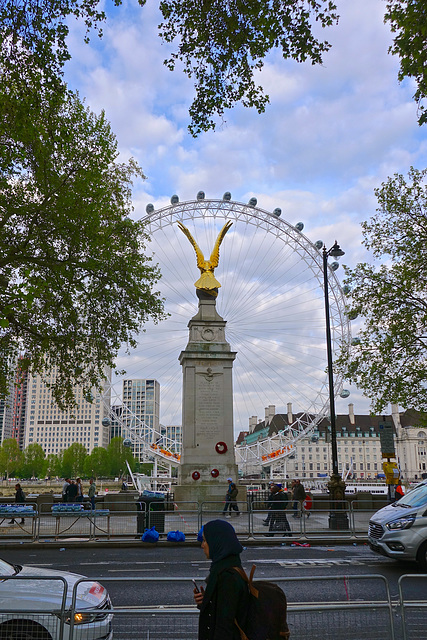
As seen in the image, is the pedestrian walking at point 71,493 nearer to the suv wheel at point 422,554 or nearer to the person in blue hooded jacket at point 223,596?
the suv wheel at point 422,554

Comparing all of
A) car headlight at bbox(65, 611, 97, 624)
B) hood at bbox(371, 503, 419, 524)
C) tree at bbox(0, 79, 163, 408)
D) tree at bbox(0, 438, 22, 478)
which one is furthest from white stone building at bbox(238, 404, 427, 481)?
car headlight at bbox(65, 611, 97, 624)

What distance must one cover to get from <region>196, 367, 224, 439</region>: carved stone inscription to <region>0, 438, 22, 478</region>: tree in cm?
10660

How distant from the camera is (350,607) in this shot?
5.44 m

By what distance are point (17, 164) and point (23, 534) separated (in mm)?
12238

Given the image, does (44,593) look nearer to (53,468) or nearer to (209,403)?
(209,403)

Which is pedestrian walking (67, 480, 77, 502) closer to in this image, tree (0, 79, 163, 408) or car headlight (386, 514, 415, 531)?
tree (0, 79, 163, 408)

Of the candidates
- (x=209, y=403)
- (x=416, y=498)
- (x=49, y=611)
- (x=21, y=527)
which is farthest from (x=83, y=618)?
(x=209, y=403)

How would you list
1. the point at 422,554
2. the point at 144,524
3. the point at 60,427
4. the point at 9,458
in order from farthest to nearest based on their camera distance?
the point at 60,427 → the point at 9,458 → the point at 144,524 → the point at 422,554

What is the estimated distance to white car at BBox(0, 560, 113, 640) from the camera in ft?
18.7

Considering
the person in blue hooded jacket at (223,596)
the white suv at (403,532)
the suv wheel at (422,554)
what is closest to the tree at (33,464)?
the white suv at (403,532)

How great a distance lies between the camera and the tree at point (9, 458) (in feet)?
409

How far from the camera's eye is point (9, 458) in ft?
419

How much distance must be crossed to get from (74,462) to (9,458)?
60.8 ft

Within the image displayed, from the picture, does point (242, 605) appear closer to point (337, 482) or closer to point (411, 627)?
point (411, 627)
